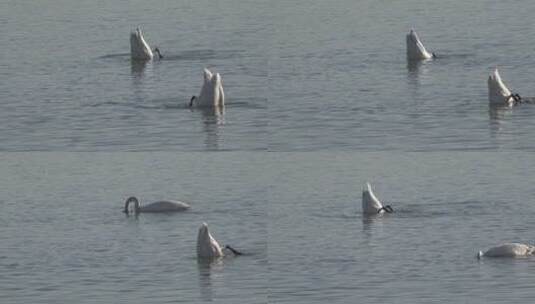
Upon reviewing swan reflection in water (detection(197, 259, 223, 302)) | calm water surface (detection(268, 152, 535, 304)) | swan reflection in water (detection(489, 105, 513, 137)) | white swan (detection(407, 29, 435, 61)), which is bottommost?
calm water surface (detection(268, 152, 535, 304))

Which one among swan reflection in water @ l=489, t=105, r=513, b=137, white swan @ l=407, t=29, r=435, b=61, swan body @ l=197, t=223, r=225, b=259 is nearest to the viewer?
swan body @ l=197, t=223, r=225, b=259

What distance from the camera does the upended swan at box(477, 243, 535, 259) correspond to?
41406 mm

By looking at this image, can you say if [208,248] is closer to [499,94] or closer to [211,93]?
[211,93]

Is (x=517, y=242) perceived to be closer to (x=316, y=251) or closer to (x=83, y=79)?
(x=316, y=251)

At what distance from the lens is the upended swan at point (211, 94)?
45.4 metres

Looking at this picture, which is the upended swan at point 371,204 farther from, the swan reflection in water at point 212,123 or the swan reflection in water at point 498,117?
the swan reflection in water at point 212,123

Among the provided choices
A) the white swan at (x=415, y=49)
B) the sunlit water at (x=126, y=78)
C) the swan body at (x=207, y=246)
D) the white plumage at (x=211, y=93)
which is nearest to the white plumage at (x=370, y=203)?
the sunlit water at (x=126, y=78)

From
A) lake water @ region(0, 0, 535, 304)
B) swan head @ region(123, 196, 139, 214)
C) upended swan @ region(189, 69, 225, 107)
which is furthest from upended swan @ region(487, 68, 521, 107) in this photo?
swan head @ region(123, 196, 139, 214)

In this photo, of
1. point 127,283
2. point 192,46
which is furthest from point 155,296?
point 192,46

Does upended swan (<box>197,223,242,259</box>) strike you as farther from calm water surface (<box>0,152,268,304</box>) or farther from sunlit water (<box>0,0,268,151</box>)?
sunlit water (<box>0,0,268,151</box>)

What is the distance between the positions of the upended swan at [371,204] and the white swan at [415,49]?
277 inches

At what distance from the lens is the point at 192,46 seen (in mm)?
59062

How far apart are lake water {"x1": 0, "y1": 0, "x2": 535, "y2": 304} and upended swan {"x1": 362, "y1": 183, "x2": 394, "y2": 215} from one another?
0.28m

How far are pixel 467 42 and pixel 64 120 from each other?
17739 mm
